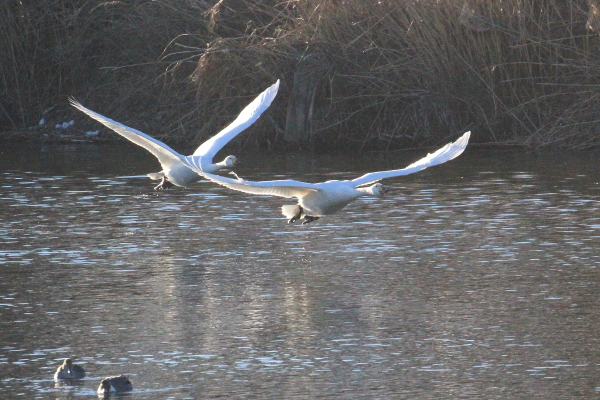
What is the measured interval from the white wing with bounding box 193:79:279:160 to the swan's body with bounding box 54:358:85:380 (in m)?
5.65

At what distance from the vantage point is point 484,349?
7.17m

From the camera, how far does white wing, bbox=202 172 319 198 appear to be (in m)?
8.71

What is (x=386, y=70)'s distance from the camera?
1873cm

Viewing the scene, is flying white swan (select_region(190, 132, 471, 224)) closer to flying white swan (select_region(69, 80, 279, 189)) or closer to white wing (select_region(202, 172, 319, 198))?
white wing (select_region(202, 172, 319, 198))

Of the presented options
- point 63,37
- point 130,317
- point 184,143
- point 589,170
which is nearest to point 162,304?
point 130,317

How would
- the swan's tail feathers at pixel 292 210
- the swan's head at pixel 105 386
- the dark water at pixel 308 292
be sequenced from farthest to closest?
the swan's tail feathers at pixel 292 210 → the dark water at pixel 308 292 → the swan's head at pixel 105 386

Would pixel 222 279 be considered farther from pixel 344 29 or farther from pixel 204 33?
pixel 204 33

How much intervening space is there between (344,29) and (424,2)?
1424 millimetres

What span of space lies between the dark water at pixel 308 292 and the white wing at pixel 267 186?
59 cm

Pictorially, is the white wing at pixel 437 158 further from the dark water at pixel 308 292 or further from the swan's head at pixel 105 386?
the swan's head at pixel 105 386

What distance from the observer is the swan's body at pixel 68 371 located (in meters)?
6.55

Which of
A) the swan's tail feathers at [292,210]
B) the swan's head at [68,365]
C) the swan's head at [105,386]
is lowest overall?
the swan's head at [105,386]

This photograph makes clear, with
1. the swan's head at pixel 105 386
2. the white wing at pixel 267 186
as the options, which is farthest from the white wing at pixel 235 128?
the swan's head at pixel 105 386

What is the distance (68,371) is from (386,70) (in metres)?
12.8
